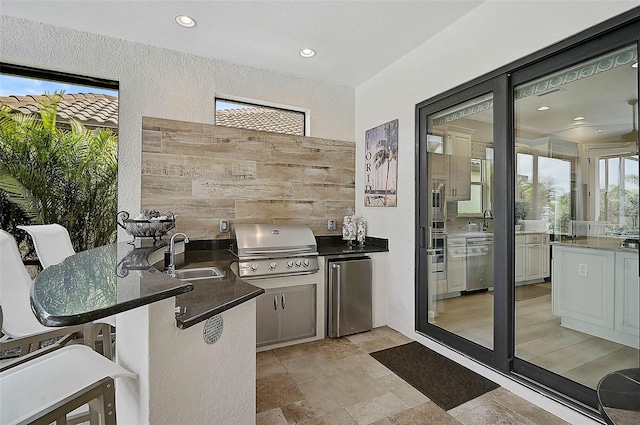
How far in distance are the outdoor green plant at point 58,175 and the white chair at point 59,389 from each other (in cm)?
205

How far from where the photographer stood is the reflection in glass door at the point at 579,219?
1.71 m

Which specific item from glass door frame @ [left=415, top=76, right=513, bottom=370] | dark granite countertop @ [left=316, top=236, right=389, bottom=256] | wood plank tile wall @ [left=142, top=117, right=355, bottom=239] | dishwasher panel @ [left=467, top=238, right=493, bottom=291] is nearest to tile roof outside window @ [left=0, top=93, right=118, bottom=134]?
wood plank tile wall @ [left=142, top=117, right=355, bottom=239]

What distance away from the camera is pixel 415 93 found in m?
3.05

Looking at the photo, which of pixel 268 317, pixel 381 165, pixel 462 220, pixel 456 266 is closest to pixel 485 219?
pixel 462 220

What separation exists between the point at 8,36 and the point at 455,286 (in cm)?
434

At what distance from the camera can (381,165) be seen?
355 cm

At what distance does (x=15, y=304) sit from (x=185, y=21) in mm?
2365

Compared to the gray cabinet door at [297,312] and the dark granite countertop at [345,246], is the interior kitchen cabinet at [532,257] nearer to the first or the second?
the dark granite countertop at [345,246]

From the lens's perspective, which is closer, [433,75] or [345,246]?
[433,75]

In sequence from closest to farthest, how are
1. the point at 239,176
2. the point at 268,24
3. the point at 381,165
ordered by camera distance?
the point at 268,24, the point at 239,176, the point at 381,165

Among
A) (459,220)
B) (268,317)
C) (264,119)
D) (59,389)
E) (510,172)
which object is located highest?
(264,119)

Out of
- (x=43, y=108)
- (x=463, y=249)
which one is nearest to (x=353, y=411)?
(x=463, y=249)

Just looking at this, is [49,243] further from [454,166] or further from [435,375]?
[454,166]

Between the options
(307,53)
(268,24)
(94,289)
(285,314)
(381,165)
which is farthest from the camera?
(381,165)
